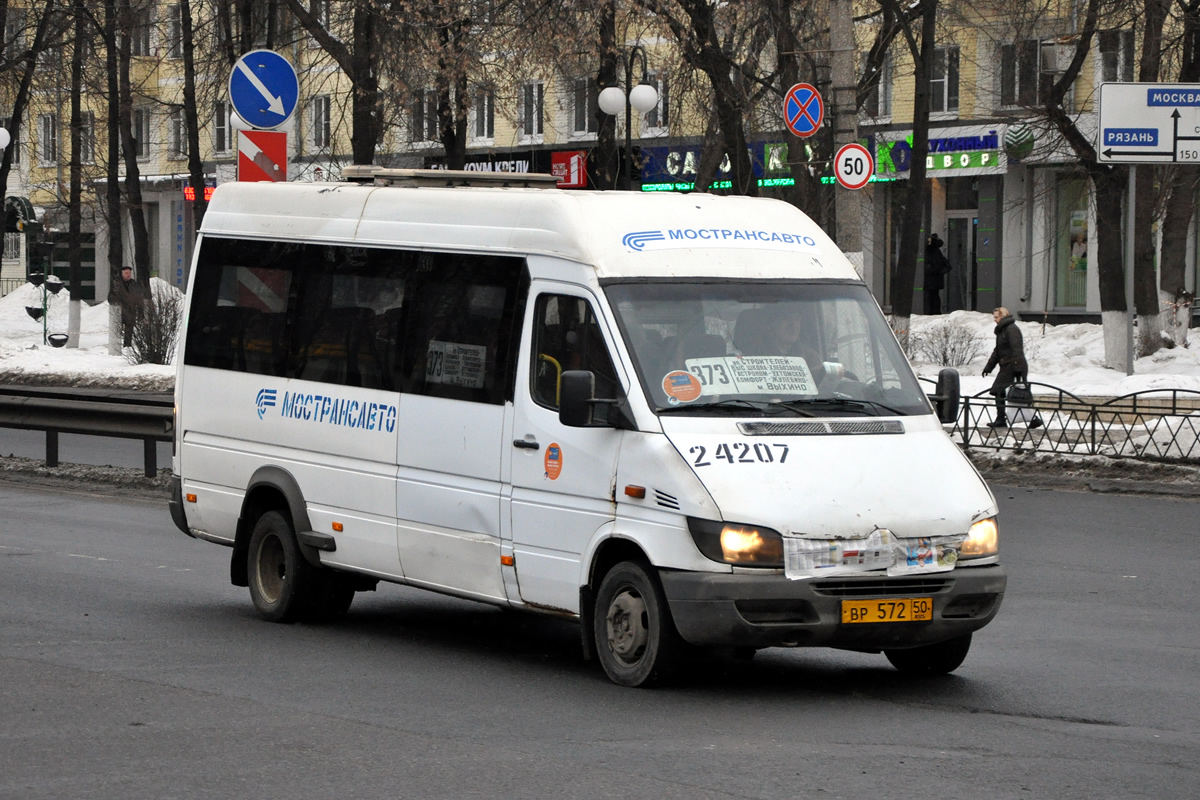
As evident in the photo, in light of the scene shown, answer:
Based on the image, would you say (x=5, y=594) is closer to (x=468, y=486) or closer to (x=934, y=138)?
(x=468, y=486)

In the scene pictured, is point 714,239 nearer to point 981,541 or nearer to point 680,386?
point 680,386

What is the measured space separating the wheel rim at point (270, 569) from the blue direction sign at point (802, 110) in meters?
10.7

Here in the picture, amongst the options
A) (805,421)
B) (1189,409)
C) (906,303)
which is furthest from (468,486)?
(906,303)

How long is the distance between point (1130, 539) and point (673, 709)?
7.40 m

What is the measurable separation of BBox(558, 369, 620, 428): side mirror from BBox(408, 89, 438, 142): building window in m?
20.6

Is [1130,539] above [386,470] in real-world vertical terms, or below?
below

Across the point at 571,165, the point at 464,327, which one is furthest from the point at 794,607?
the point at 571,165

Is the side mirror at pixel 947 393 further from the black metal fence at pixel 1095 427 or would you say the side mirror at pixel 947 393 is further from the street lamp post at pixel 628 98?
the street lamp post at pixel 628 98

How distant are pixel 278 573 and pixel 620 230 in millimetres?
3122

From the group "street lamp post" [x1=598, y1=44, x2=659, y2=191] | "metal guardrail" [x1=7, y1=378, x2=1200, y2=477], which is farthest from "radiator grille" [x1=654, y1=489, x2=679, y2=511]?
"street lamp post" [x1=598, y1=44, x2=659, y2=191]

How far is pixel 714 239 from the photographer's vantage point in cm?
864

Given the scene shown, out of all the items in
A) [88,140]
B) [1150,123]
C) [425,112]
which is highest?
[88,140]

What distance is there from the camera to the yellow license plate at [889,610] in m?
7.64

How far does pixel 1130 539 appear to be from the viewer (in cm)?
1395
